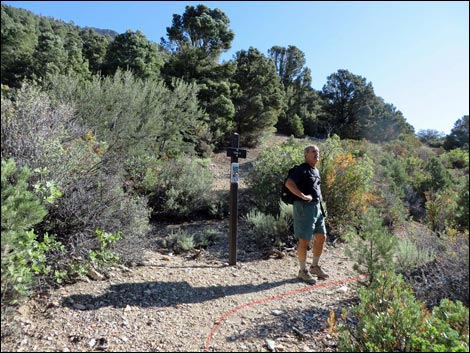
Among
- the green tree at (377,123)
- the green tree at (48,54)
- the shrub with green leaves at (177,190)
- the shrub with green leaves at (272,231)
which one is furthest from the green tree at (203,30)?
the green tree at (377,123)

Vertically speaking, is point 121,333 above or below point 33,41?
below

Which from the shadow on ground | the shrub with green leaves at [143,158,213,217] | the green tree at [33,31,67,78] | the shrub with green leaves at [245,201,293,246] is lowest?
the shadow on ground

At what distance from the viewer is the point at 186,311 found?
351 cm

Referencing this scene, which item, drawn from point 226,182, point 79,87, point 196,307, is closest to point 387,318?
point 196,307

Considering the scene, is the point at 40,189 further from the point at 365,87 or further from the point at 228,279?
the point at 365,87

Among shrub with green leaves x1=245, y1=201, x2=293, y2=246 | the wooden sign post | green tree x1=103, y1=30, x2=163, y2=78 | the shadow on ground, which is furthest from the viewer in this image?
green tree x1=103, y1=30, x2=163, y2=78

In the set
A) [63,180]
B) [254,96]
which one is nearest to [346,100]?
Result: [254,96]

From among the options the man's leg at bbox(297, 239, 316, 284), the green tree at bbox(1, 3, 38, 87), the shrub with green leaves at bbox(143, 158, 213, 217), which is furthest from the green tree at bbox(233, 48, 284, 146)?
the man's leg at bbox(297, 239, 316, 284)

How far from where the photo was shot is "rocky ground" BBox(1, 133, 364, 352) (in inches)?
112

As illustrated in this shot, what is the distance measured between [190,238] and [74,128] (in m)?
2.55

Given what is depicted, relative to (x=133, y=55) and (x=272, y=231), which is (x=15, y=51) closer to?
(x=133, y=55)

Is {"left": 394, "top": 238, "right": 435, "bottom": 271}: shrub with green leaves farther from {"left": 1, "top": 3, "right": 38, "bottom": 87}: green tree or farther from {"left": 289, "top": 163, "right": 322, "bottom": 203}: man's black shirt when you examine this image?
{"left": 1, "top": 3, "right": 38, "bottom": 87}: green tree

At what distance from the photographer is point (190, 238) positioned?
5.90m

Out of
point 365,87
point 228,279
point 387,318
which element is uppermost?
point 365,87
